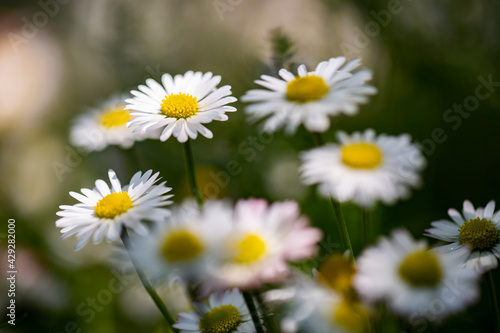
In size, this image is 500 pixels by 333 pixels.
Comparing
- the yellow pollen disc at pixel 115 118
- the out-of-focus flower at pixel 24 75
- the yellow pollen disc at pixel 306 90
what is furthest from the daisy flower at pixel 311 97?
the out-of-focus flower at pixel 24 75

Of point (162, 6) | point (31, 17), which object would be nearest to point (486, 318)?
point (162, 6)

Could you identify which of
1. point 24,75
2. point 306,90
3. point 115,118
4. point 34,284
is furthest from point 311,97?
point 24,75

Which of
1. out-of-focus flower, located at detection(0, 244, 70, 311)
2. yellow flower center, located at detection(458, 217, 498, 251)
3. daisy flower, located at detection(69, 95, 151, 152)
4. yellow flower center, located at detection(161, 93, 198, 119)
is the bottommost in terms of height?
yellow flower center, located at detection(458, 217, 498, 251)

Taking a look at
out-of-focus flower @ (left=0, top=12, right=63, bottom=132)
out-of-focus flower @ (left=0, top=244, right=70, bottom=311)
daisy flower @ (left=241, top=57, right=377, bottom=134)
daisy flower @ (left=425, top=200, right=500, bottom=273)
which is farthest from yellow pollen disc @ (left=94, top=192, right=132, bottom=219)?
out-of-focus flower @ (left=0, top=12, right=63, bottom=132)

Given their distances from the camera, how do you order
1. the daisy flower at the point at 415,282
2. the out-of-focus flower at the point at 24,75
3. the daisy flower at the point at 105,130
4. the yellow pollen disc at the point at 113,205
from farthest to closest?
the out-of-focus flower at the point at 24,75 < the daisy flower at the point at 105,130 < the yellow pollen disc at the point at 113,205 < the daisy flower at the point at 415,282

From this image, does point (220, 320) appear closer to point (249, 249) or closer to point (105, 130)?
point (249, 249)

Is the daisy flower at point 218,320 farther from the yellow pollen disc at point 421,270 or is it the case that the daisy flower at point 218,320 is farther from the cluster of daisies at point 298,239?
the yellow pollen disc at point 421,270

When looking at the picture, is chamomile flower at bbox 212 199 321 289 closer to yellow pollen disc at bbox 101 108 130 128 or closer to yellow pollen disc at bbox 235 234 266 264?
yellow pollen disc at bbox 235 234 266 264

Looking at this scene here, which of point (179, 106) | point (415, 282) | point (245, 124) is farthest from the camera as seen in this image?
point (245, 124)
